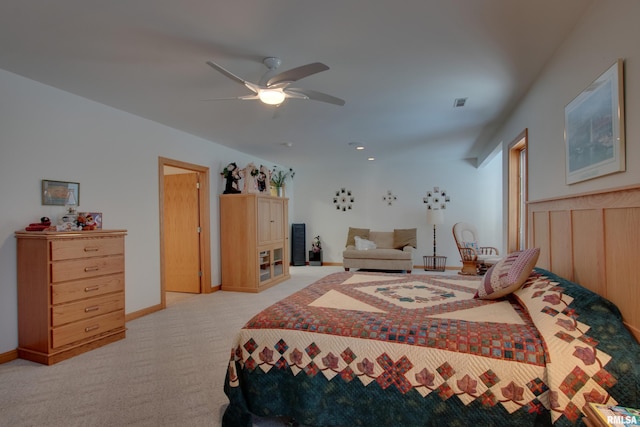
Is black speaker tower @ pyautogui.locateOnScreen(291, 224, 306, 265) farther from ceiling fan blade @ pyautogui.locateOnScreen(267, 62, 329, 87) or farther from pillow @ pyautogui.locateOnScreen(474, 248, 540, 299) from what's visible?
pillow @ pyautogui.locateOnScreen(474, 248, 540, 299)

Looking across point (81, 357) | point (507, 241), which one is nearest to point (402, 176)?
point (507, 241)

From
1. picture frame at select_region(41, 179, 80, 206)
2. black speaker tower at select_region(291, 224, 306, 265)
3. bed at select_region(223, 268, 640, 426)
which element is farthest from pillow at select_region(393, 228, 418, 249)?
picture frame at select_region(41, 179, 80, 206)

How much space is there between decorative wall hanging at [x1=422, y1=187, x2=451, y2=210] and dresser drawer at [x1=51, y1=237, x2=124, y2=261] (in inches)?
239

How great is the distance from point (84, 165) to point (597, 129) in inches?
169

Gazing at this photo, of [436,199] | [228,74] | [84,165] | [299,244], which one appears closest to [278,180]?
[299,244]

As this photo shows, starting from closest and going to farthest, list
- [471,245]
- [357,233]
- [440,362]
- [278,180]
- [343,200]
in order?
[440,362] → [471,245] → [278,180] → [357,233] → [343,200]

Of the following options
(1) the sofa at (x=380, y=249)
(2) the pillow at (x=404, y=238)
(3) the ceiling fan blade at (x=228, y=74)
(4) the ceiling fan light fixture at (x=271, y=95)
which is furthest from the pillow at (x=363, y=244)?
(3) the ceiling fan blade at (x=228, y=74)

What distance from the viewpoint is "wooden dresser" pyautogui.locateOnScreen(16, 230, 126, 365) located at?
102 inches

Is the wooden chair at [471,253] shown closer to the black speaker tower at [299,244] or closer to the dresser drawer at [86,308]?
the black speaker tower at [299,244]

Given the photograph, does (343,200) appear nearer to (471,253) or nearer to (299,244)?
(299,244)

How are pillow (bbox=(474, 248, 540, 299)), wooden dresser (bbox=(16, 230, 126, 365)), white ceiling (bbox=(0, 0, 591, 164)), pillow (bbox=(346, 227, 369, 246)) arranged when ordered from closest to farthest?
white ceiling (bbox=(0, 0, 591, 164))
pillow (bbox=(474, 248, 540, 299))
wooden dresser (bbox=(16, 230, 126, 365))
pillow (bbox=(346, 227, 369, 246))

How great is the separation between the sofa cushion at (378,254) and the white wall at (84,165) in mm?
3475

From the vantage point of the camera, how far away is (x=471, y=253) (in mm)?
5508

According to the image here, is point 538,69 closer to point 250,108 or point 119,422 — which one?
point 250,108
